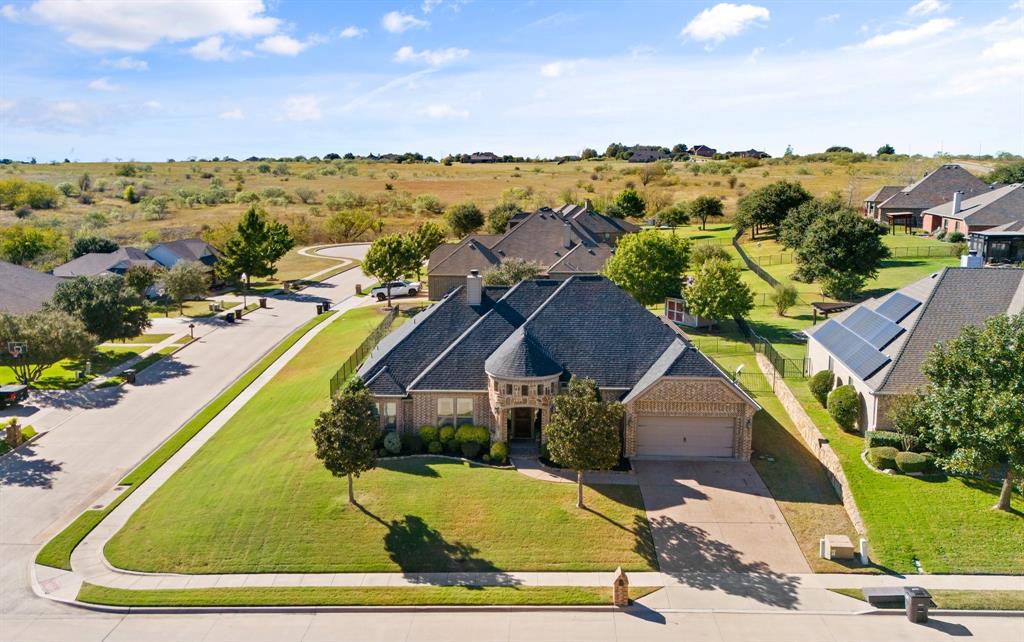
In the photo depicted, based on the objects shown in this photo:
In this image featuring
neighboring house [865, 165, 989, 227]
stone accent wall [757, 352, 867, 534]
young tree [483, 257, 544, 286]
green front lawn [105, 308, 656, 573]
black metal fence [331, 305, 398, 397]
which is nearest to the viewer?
green front lawn [105, 308, 656, 573]

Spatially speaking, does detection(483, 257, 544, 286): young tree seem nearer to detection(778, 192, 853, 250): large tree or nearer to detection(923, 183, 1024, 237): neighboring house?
detection(778, 192, 853, 250): large tree

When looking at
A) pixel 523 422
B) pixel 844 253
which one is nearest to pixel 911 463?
pixel 523 422

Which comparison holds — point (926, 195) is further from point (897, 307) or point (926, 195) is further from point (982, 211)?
point (897, 307)

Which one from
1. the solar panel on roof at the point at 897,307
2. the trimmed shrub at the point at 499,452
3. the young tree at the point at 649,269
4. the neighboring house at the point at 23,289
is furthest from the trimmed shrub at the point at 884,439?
the neighboring house at the point at 23,289

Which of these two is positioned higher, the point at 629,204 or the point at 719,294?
the point at 629,204

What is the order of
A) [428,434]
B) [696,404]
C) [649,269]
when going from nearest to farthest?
1. [696,404]
2. [428,434]
3. [649,269]

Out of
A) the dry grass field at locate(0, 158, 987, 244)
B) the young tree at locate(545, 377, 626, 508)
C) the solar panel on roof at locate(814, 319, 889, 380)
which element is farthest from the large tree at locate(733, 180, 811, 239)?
the young tree at locate(545, 377, 626, 508)
